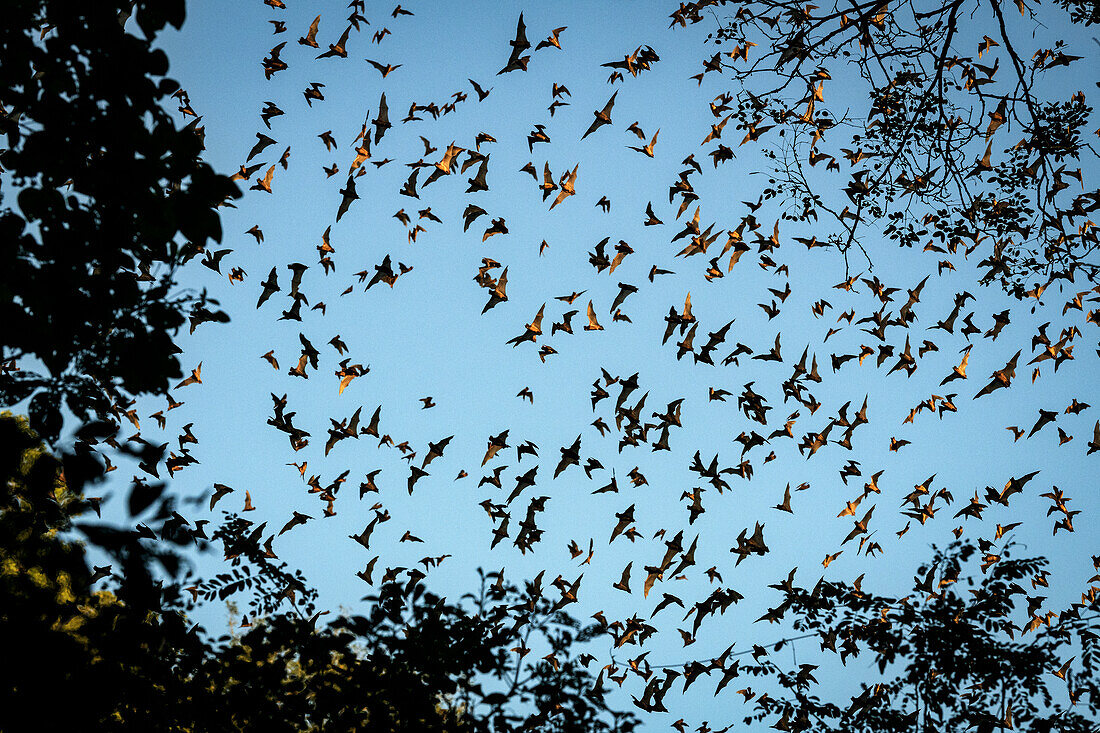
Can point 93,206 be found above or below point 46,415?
above

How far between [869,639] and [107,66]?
35.6 ft

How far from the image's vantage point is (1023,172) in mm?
8500

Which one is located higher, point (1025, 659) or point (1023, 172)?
point (1023, 172)

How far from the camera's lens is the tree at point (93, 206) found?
208 centimetres

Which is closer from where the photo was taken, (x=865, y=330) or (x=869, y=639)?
(x=865, y=330)

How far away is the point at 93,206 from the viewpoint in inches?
100.0

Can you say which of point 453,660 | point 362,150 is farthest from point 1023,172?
point 453,660

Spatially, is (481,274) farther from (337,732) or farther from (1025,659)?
(1025,659)

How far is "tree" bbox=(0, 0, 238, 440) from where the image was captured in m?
2.08

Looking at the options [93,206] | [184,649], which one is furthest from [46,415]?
[184,649]

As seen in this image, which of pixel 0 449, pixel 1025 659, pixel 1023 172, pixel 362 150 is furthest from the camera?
pixel 1025 659

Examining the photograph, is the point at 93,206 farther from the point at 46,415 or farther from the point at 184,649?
the point at 184,649

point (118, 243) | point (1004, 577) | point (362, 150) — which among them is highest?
point (362, 150)

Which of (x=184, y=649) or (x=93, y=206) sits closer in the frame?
(x=93, y=206)
